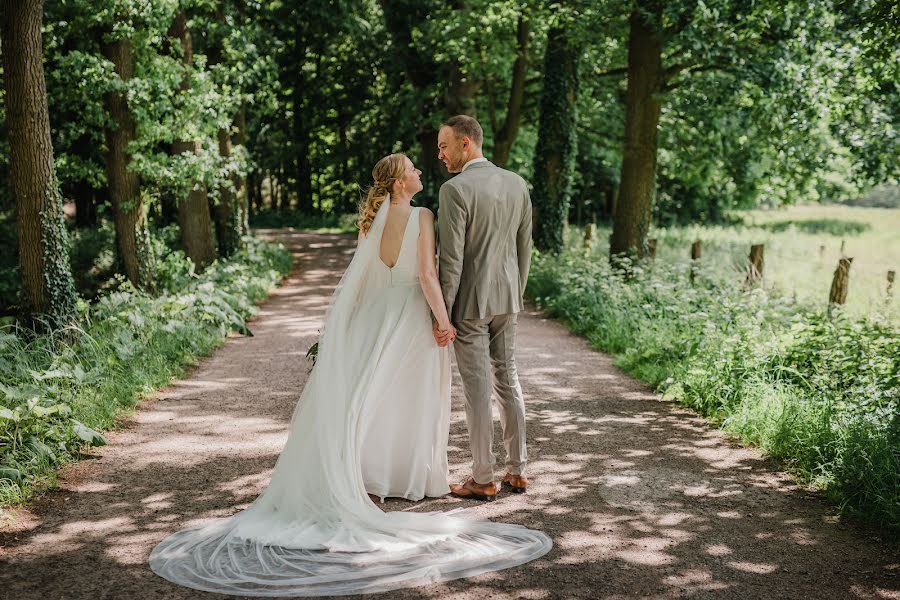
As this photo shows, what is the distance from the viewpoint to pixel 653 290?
1192cm

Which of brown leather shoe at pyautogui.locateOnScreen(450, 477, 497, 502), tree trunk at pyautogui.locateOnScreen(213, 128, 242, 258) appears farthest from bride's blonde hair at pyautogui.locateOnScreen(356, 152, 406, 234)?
tree trunk at pyautogui.locateOnScreen(213, 128, 242, 258)

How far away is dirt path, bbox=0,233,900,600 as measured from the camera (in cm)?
412

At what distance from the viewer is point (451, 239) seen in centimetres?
517

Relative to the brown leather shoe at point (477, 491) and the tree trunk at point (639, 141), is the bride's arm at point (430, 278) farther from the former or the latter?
the tree trunk at point (639, 141)

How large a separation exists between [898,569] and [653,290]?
7751 millimetres

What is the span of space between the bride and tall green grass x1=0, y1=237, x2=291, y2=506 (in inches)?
69.6

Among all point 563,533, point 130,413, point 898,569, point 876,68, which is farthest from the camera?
point 876,68

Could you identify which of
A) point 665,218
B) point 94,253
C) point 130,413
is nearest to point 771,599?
point 130,413

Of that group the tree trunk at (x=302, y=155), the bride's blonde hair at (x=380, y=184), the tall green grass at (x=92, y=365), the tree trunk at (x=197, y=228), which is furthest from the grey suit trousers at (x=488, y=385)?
the tree trunk at (x=302, y=155)

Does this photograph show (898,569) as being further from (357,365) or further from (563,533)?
(357,365)

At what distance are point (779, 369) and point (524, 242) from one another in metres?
3.43

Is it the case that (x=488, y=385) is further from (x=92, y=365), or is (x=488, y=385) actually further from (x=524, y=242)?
(x=92, y=365)

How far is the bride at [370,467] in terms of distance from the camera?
13.8 feet

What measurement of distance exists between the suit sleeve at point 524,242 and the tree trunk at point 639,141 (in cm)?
926
